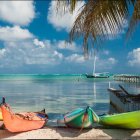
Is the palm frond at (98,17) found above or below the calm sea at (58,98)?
above

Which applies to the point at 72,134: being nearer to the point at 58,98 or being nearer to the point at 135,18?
the point at 135,18

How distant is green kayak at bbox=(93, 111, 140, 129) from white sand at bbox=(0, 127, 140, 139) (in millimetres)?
174

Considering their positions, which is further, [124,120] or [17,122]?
[17,122]

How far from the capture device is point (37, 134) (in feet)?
27.2

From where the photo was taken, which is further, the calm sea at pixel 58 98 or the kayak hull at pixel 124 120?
the calm sea at pixel 58 98

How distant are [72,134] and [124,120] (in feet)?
5.43

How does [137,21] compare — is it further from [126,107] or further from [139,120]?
[126,107]

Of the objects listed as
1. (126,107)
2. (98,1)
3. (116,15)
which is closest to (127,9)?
(116,15)

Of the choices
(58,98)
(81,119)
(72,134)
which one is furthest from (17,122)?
(58,98)

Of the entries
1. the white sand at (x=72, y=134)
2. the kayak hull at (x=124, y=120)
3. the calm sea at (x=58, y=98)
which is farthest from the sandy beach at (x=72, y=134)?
the calm sea at (x=58, y=98)

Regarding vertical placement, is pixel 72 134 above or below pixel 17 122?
below

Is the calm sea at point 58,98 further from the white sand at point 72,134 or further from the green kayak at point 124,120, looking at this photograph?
the white sand at point 72,134

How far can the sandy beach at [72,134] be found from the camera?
8.09 m

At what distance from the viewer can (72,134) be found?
8320mm
